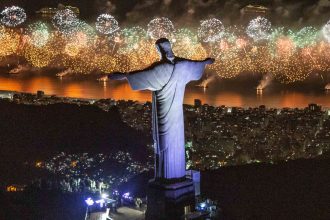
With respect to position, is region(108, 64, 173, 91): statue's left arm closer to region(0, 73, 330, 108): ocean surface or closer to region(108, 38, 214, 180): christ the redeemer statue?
region(108, 38, 214, 180): christ the redeemer statue

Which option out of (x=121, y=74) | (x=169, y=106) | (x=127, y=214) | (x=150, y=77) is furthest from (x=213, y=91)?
(x=121, y=74)

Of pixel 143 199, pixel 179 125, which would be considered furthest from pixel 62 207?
pixel 179 125

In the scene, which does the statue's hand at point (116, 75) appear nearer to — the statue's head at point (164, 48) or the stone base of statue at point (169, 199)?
the statue's head at point (164, 48)

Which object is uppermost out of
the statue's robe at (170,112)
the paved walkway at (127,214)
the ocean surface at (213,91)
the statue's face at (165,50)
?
the ocean surface at (213,91)

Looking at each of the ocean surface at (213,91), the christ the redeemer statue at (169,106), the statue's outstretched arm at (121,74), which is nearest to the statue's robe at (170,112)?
the christ the redeemer statue at (169,106)

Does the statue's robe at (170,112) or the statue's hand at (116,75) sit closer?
the statue's hand at (116,75)

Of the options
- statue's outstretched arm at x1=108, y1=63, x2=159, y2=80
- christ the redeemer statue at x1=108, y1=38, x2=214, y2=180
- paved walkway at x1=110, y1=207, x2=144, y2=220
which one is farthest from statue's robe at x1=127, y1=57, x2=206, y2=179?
paved walkway at x1=110, y1=207, x2=144, y2=220

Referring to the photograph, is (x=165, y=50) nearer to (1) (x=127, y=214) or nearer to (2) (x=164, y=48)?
(2) (x=164, y=48)

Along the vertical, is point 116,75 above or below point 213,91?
below
